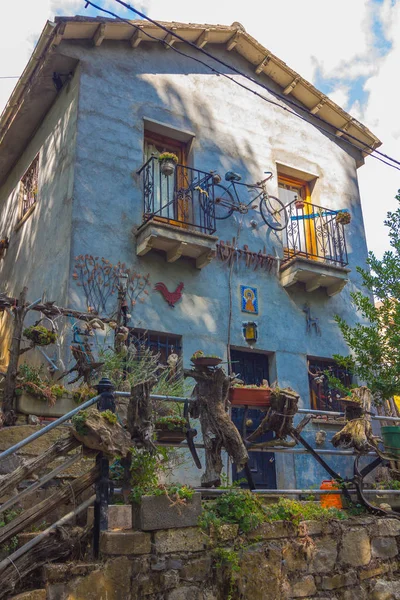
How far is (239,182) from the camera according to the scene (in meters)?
10.5

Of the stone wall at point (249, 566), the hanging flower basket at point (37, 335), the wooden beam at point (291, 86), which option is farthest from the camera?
the wooden beam at point (291, 86)

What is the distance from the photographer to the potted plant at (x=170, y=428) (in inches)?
204

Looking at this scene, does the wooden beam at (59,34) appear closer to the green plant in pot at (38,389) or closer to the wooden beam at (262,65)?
the wooden beam at (262,65)

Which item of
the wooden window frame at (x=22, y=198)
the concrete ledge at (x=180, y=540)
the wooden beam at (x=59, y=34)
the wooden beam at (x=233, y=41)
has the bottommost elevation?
the concrete ledge at (x=180, y=540)

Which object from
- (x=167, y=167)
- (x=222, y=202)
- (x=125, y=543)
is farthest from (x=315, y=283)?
(x=125, y=543)

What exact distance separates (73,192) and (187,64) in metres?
3.84

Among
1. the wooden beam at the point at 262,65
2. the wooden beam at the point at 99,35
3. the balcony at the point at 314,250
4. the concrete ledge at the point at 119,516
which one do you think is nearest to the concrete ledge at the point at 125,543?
the concrete ledge at the point at 119,516

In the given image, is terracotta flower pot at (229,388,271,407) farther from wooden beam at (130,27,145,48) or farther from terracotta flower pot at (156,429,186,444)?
wooden beam at (130,27,145,48)

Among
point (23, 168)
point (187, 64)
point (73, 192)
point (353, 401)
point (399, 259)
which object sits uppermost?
point (187, 64)

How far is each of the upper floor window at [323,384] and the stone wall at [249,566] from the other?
4.35 m

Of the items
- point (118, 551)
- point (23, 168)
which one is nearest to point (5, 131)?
point (23, 168)

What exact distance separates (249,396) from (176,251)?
391cm

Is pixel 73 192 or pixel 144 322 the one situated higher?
pixel 73 192

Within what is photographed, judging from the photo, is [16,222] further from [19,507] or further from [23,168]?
[19,507]
